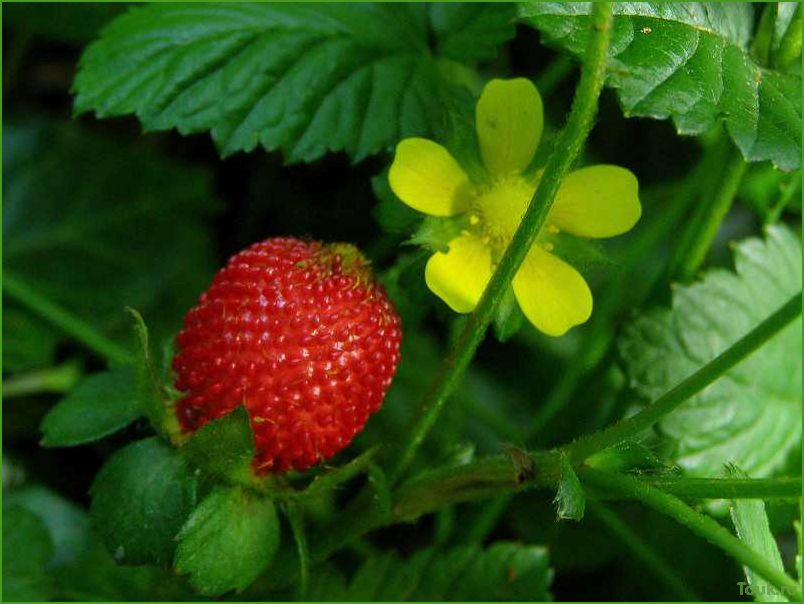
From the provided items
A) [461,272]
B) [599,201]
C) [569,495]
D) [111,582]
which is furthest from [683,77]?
[111,582]

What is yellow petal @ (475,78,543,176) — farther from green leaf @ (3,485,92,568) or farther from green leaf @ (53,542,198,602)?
green leaf @ (3,485,92,568)

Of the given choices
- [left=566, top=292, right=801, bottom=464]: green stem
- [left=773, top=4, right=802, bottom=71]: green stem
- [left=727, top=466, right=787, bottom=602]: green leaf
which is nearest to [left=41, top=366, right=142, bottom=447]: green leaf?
[left=566, top=292, right=801, bottom=464]: green stem

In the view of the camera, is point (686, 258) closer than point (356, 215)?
Yes

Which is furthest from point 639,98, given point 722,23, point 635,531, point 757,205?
point 635,531

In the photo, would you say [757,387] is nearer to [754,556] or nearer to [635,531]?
[635,531]

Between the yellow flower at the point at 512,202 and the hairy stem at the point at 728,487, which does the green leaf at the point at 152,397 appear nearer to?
the yellow flower at the point at 512,202

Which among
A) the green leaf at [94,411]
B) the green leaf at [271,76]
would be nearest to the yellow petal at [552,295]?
the green leaf at [271,76]
